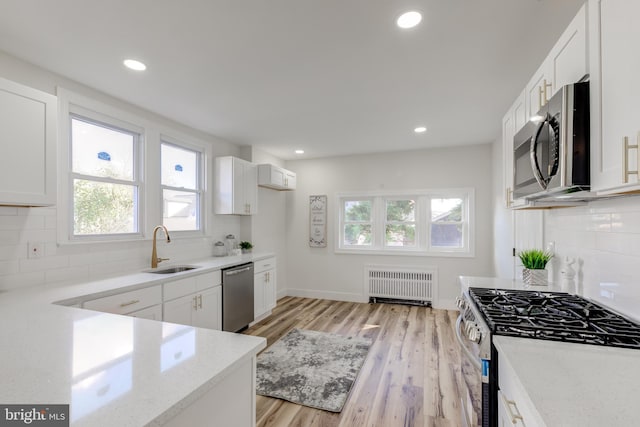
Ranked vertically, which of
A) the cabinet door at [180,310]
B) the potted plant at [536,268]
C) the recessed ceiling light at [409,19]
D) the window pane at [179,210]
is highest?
the recessed ceiling light at [409,19]

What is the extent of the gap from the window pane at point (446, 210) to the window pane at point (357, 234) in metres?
1.09

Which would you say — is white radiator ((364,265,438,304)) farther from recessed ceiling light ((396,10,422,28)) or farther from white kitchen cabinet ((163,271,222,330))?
recessed ceiling light ((396,10,422,28))

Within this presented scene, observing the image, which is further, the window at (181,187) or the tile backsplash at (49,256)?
the window at (181,187)

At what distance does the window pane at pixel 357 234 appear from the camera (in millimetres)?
5086

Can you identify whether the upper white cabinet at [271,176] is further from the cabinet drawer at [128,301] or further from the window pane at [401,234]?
the cabinet drawer at [128,301]

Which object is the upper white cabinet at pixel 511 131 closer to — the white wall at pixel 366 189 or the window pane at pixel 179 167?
the white wall at pixel 366 189

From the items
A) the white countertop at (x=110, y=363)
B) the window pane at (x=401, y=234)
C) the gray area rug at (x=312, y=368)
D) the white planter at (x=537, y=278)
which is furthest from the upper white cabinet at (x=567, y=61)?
the window pane at (x=401, y=234)

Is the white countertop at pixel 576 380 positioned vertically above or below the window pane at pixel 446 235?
below

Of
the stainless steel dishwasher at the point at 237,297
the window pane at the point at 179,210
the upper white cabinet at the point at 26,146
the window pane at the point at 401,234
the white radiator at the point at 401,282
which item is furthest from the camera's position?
the window pane at the point at 401,234

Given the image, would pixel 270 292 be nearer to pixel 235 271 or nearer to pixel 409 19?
pixel 235 271

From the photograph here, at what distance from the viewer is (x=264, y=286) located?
3986 millimetres

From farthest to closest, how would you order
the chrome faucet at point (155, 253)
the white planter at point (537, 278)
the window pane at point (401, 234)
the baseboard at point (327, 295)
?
the baseboard at point (327, 295), the window pane at point (401, 234), the chrome faucet at point (155, 253), the white planter at point (537, 278)

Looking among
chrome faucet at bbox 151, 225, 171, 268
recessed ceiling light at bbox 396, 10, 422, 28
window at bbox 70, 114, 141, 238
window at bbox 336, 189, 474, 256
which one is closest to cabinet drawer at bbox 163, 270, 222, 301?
chrome faucet at bbox 151, 225, 171, 268

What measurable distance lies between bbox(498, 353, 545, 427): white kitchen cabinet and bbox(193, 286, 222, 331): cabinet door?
8.29ft
